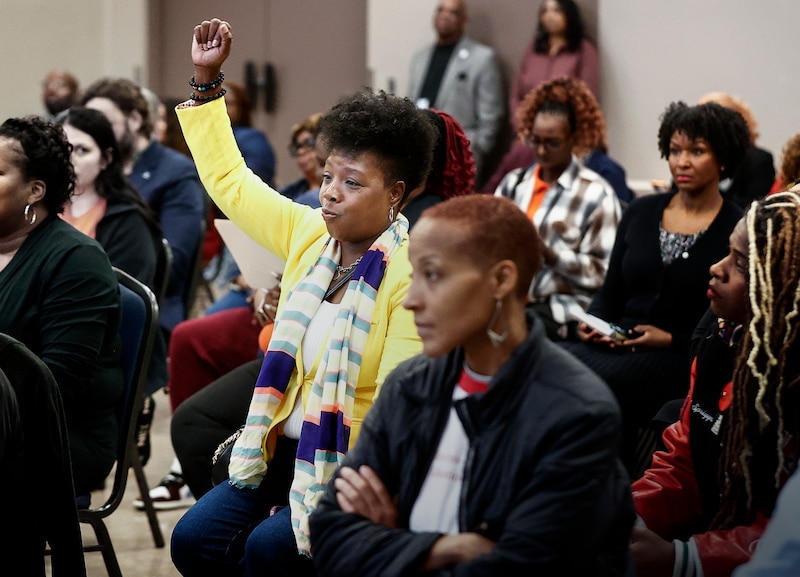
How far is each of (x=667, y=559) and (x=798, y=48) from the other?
471cm

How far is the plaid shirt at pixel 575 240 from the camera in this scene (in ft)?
12.3

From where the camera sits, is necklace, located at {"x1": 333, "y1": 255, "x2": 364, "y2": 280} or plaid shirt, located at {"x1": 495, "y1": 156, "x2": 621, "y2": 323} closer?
necklace, located at {"x1": 333, "y1": 255, "x2": 364, "y2": 280}

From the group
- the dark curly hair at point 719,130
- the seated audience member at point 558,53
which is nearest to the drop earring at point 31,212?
the dark curly hair at point 719,130

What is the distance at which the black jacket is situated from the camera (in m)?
1.48

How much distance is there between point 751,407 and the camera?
72.1 inches

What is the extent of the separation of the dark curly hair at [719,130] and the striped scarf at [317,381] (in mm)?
1525

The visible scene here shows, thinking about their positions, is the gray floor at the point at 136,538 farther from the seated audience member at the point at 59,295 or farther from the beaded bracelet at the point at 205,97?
the beaded bracelet at the point at 205,97

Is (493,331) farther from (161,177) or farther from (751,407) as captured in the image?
(161,177)

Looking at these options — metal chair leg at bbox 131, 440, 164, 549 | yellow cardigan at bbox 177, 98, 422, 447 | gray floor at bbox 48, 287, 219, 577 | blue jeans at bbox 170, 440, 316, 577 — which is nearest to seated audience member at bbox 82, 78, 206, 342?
gray floor at bbox 48, 287, 219, 577

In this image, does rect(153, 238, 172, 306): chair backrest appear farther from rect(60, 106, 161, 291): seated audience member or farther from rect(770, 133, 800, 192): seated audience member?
→ rect(770, 133, 800, 192): seated audience member

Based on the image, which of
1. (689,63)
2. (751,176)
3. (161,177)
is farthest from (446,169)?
(689,63)

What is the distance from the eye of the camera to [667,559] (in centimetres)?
182

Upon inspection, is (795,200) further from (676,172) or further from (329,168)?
(676,172)

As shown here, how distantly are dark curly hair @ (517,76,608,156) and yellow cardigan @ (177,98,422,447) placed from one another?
2.01 metres
